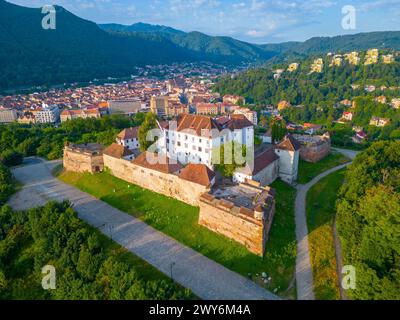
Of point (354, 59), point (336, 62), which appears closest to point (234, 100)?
point (336, 62)

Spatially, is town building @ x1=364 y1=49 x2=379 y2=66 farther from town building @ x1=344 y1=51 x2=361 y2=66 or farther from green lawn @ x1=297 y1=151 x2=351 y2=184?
green lawn @ x1=297 y1=151 x2=351 y2=184

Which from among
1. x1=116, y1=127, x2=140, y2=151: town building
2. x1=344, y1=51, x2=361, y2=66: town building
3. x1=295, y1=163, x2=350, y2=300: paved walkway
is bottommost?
x1=295, y1=163, x2=350, y2=300: paved walkway

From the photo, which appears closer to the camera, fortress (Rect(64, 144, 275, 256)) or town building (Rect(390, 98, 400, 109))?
fortress (Rect(64, 144, 275, 256))

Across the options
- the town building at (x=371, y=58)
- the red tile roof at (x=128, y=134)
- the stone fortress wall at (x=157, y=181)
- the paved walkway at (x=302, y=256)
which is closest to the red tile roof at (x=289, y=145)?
the paved walkway at (x=302, y=256)

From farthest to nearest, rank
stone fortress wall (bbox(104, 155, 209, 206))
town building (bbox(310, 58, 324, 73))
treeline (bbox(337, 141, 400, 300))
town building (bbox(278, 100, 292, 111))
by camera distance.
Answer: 1. town building (bbox(310, 58, 324, 73))
2. town building (bbox(278, 100, 292, 111))
3. stone fortress wall (bbox(104, 155, 209, 206))
4. treeline (bbox(337, 141, 400, 300))

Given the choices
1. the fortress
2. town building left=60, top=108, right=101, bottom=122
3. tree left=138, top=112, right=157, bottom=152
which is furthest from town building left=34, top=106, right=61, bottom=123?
tree left=138, top=112, right=157, bottom=152

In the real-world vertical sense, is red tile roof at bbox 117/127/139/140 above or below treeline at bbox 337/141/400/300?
above

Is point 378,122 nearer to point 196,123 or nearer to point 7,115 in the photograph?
point 196,123
